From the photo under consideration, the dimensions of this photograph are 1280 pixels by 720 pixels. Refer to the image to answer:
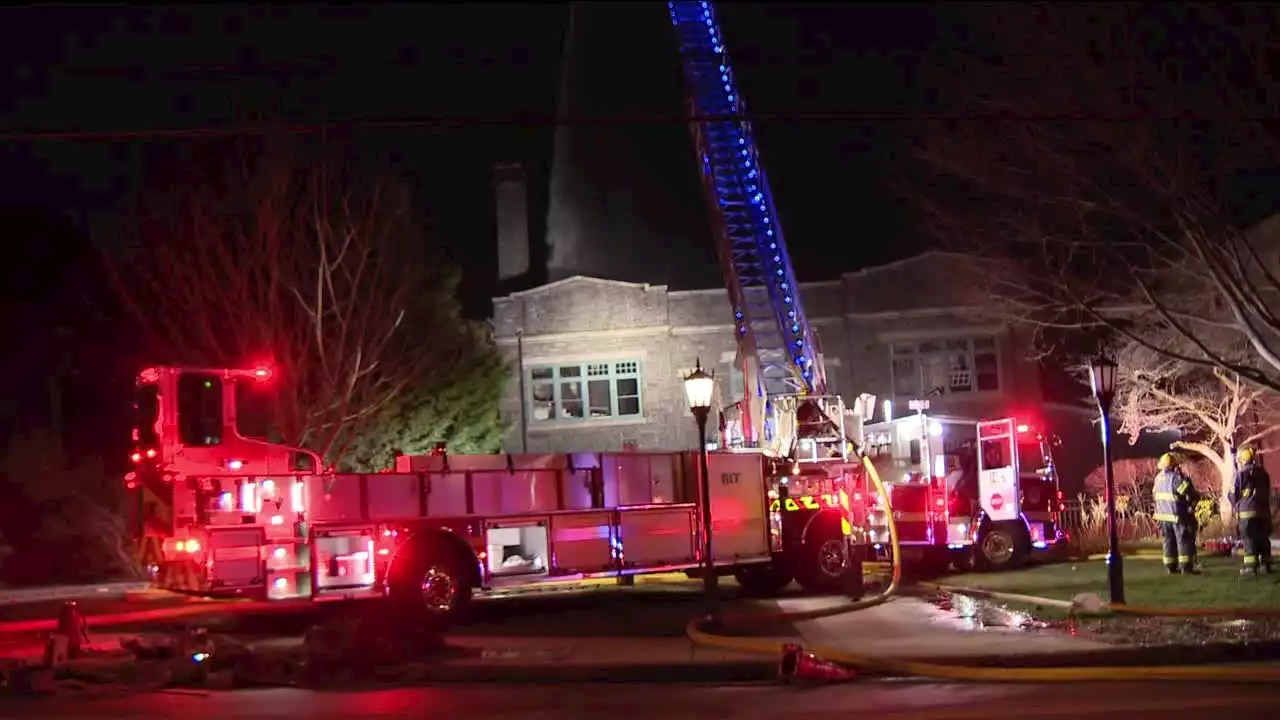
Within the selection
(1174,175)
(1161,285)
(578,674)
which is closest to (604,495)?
(578,674)

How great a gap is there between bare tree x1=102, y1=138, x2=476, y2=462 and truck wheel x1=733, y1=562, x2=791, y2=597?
7.98 meters

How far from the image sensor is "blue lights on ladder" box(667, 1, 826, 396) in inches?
854

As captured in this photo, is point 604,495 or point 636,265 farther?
point 636,265

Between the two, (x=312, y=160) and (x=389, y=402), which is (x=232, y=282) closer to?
(x=312, y=160)

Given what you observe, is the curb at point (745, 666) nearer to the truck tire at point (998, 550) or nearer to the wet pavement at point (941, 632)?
the wet pavement at point (941, 632)

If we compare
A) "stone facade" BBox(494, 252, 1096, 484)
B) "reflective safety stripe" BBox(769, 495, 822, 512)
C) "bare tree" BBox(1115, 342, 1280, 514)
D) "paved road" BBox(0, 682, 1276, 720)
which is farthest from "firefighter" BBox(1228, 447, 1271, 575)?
"stone facade" BBox(494, 252, 1096, 484)

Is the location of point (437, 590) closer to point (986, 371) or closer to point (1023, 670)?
point (1023, 670)

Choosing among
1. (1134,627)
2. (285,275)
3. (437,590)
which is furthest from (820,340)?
(1134,627)

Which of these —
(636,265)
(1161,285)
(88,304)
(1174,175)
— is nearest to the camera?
(1174,175)

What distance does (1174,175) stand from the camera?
1416cm

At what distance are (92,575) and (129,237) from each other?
28.2 feet

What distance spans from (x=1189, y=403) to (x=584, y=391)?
13.6 metres

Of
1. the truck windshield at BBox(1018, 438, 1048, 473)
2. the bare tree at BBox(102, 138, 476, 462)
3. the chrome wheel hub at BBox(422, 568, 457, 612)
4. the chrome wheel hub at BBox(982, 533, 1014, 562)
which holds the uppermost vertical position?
the bare tree at BBox(102, 138, 476, 462)

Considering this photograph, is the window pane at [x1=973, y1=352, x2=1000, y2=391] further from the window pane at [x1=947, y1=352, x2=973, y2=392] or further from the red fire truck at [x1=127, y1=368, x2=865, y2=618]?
the red fire truck at [x1=127, y1=368, x2=865, y2=618]
